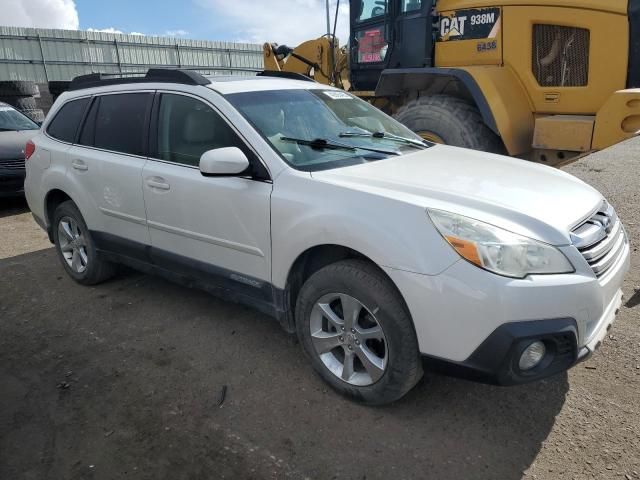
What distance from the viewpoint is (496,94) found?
5.59 meters

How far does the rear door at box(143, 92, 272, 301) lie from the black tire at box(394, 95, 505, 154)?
3395 mm

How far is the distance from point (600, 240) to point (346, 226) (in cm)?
125

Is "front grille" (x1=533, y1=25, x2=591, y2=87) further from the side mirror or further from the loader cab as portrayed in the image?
the side mirror

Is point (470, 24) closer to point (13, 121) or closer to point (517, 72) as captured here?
point (517, 72)

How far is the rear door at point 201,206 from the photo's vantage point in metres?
3.05

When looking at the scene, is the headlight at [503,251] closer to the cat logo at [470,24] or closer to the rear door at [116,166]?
the rear door at [116,166]

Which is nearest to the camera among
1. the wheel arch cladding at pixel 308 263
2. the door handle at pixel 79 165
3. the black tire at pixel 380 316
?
the black tire at pixel 380 316

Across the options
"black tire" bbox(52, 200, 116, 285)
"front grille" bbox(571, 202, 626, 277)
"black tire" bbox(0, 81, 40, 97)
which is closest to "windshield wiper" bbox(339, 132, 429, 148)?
"front grille" bbox(571, 202, 626, 277)

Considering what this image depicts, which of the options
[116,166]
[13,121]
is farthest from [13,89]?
[116,166]

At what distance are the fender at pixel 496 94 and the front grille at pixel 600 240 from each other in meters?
2.91

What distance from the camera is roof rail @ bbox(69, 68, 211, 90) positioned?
11.5 feet

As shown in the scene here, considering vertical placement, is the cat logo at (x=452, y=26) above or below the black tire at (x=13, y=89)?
above

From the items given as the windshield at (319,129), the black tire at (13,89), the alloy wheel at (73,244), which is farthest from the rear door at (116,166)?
the black tire at (13,89)

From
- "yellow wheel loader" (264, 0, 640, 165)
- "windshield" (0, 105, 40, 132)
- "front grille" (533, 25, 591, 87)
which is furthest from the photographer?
"windshield" (0, 105, 40, 132)
